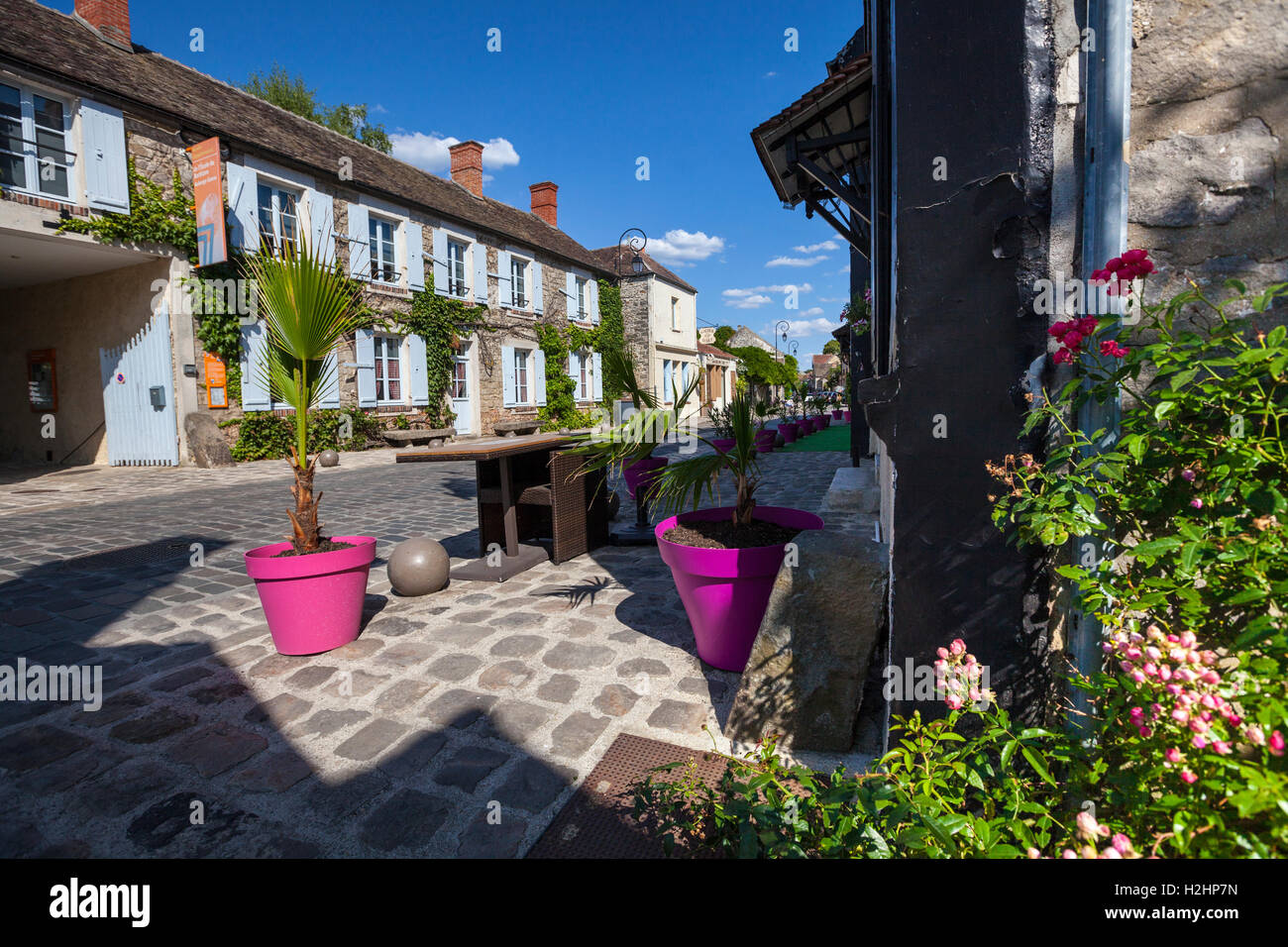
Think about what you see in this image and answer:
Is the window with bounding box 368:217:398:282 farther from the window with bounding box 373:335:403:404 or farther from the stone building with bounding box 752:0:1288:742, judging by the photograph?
the stone building with bounding box 752:0:1288:742

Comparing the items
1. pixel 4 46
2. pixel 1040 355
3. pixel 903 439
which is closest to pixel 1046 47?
pixel 1040 355

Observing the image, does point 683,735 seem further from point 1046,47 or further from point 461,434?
point 461,434

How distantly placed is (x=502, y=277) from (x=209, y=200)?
8421 mm

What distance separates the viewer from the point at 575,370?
21.5 metres

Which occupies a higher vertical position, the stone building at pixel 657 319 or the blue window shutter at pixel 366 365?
the stone building at pixel 657 319

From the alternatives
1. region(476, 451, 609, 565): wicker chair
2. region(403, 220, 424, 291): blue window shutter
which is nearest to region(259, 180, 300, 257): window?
region(403, 220, 424, 291): blue window shutter

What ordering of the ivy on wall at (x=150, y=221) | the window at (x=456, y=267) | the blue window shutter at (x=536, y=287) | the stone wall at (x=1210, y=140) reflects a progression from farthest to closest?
the blue window shutter at (x=536, y=287) < the window at (x=456, y=267) < the ivy on wall at (x=150, y=221) < the stone wall at (x=1210, y=140)

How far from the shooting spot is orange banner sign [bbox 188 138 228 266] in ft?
33.7

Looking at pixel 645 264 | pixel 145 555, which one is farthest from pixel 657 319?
pixel 145 555

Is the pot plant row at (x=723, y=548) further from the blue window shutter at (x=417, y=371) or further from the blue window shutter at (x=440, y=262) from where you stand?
the blue window shutter at (x=440, y=262)

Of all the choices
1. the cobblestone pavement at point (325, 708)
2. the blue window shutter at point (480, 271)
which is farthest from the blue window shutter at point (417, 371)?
the cobblestone pavement at point (325, 708)

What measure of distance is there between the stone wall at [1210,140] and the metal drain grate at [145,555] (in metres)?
6.16

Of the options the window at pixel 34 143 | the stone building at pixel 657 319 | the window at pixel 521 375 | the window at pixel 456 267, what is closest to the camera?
the window at pixel 34 143

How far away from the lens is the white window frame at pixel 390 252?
14.2 m
